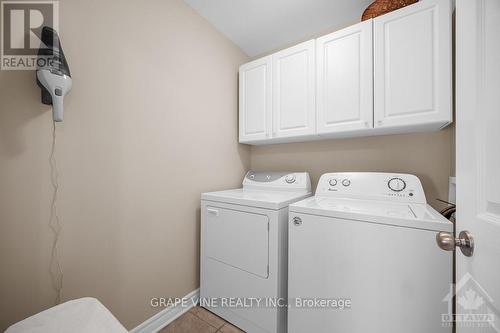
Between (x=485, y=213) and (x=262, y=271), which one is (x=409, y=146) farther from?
(x=262, y=271)

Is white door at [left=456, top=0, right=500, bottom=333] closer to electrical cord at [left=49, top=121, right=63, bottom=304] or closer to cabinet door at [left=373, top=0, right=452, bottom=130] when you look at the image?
cabinet door at [left=373, top=0, right=452, bottom=130]

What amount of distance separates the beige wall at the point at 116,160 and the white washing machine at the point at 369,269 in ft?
3.02

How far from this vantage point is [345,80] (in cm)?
143

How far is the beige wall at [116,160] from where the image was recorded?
0.85 metres

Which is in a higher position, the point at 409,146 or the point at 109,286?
the point at 409,146

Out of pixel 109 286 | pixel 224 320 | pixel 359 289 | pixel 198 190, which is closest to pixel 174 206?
pixel 198 190

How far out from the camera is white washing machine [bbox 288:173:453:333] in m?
0.83

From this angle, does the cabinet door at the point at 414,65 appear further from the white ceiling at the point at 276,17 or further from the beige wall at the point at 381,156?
the white ceiling at the point at 276,17

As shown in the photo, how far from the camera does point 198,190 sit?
5.41ft

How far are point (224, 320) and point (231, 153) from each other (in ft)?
4.66

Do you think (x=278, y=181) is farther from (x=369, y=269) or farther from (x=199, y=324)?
(x=199, y=324)

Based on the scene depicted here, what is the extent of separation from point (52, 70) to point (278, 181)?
1.63 metres

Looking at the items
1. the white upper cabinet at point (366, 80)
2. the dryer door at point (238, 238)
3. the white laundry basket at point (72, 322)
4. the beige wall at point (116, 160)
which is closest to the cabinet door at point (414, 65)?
the white upper cabinet at point (366, 80)

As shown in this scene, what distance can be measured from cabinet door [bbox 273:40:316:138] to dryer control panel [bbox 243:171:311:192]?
15.2 inches
